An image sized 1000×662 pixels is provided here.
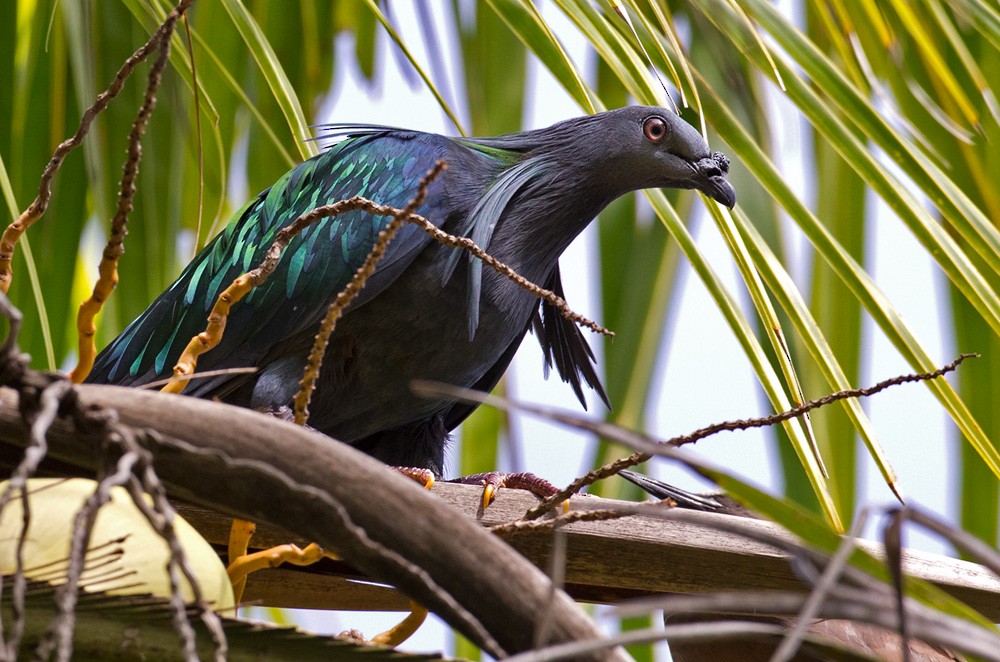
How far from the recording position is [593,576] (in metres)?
0.75

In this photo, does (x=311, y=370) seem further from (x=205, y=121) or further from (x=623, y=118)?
(x=205, y=121)

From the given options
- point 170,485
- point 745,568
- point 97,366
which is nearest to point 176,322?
point 97,366

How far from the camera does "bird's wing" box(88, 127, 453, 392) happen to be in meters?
1.03

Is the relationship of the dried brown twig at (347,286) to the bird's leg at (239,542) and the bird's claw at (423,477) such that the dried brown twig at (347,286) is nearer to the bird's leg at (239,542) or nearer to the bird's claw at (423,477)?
the bird's leg at (239,542)

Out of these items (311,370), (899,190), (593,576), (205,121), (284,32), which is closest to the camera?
(311,370)

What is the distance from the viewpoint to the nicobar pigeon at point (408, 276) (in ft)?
3.38

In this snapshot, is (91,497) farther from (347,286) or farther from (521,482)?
(521,482)

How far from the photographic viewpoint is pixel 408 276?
1.03 metres

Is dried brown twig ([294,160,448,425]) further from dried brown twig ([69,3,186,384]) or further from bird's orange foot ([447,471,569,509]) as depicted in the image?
bird's orange foot ([447,471,569,509])

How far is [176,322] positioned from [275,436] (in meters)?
0.78

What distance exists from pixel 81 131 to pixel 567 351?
0.79 meters

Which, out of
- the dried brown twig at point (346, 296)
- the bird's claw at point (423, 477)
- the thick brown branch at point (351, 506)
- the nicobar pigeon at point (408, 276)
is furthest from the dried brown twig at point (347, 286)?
the nicobar pigeon at point (408, 276)

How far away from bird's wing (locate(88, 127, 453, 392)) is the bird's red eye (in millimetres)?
203

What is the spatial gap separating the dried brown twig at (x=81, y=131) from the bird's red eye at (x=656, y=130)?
0.72 metres
